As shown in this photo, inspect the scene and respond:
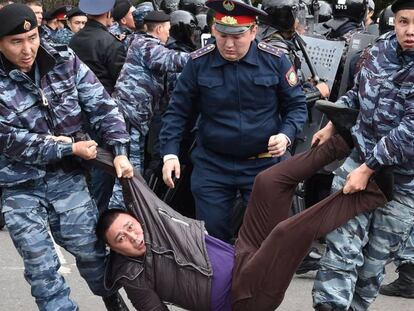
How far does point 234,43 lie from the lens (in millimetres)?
4484

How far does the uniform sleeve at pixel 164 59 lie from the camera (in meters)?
5.99

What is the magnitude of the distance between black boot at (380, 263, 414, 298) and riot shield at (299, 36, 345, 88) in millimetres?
1515

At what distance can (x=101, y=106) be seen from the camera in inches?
169

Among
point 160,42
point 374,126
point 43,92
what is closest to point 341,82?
point 160,42

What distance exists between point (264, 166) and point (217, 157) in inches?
10.7

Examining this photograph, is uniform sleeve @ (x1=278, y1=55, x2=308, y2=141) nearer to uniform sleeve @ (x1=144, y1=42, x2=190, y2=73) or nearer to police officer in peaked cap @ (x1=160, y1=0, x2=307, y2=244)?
police officer in peaked cap @ (x1=160, y1=0, x2=307, y2=244)

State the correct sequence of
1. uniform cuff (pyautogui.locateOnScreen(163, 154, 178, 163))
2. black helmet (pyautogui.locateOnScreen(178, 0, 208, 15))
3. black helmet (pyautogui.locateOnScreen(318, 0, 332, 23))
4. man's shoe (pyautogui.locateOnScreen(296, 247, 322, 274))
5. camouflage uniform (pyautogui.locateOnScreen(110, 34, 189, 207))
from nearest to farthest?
uniform cuff (pyautogui.locateOnScreen(163, 154, 178, 163)), man's shoe (pyautogui.locateOnScreen(296, 247, 322, 274)), camouflage uniform (pyautogui.locateOnScreen(110, 34, 189, 207)), black helmet (pyautogui.locateOnScreen(178, 0, 208, 15)), black helmet (pyautogui.locateOnScreen(318, 0, 332, 23))

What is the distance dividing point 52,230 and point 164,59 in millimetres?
2106

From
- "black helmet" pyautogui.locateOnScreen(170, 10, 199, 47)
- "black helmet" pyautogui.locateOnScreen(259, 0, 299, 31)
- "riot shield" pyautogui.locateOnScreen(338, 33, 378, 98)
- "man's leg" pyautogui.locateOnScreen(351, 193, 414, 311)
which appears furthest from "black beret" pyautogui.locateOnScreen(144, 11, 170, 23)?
"man's leg" pyautogui.locateOnScreen(351, 193, 414, 311)

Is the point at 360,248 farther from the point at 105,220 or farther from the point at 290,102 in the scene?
the point at 105,220

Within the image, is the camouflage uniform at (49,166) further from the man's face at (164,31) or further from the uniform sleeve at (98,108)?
the man's face at (164,31)

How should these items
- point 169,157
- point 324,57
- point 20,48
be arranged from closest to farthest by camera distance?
point 20,48 → point 169,157 → point 324,57

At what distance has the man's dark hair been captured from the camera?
13.3ft

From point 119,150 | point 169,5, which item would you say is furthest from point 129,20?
point 119,150
